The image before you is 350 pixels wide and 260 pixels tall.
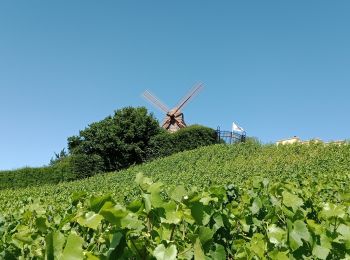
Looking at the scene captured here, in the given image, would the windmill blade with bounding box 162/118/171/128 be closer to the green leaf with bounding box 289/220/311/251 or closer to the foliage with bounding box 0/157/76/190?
the foliage with bounding box 0/157/76/190

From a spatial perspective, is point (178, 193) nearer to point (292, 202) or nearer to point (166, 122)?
point (292, 202)

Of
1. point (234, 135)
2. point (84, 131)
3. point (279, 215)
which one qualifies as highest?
point (234, 135)

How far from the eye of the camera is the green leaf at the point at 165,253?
148 centimetres

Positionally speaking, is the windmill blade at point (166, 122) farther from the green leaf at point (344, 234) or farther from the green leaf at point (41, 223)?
the green leaf at point (41, 223)

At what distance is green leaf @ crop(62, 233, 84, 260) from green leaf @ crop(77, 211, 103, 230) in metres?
0.12

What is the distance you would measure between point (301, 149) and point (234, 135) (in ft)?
57.8

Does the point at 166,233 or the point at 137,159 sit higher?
the point at 137,159

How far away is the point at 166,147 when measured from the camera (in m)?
42.5

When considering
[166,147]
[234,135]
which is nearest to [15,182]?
[166,147]

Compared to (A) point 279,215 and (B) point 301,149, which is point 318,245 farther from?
(B) point 301,149

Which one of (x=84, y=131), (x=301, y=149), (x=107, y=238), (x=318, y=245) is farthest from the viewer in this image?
(x=84, y=131)

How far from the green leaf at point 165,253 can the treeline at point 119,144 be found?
1496 inches

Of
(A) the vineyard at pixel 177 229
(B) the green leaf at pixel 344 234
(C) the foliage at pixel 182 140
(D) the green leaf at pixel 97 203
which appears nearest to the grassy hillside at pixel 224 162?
(C) the foliage at pixel 182 140

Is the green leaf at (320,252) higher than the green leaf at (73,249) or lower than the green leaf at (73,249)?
higher
